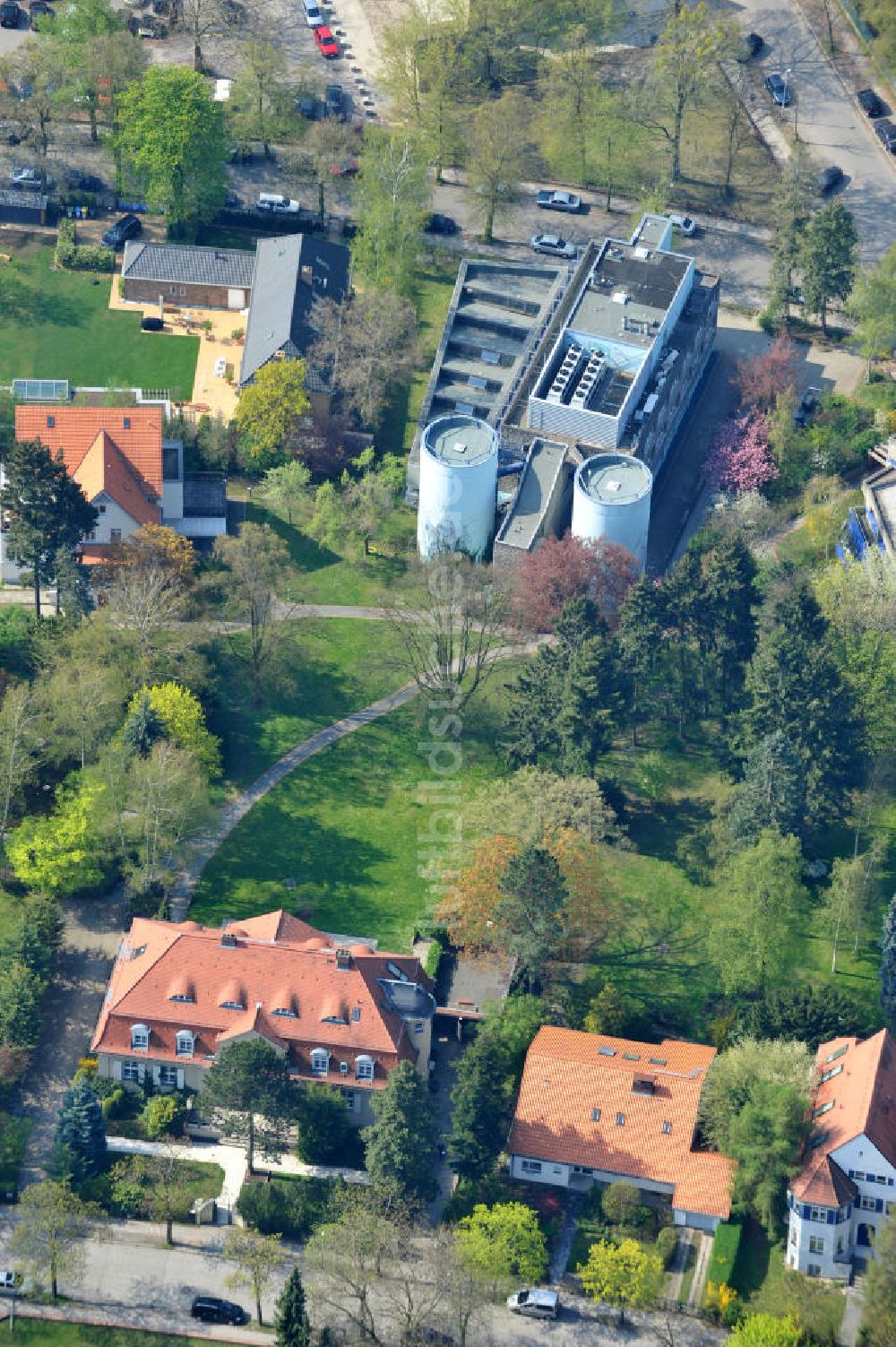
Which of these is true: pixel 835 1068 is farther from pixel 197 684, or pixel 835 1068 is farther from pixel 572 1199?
pixel 197 684

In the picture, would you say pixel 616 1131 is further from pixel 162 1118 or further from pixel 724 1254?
pixel 162 1118

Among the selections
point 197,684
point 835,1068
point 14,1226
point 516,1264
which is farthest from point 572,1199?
point 197,684

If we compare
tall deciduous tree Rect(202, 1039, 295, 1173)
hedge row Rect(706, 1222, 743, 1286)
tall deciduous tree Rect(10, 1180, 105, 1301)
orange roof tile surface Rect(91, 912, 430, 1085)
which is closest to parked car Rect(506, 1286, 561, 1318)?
hedge row Rect(706, 1222, 743, 1286)

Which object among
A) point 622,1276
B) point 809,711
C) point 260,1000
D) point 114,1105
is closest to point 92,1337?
point 114,1105

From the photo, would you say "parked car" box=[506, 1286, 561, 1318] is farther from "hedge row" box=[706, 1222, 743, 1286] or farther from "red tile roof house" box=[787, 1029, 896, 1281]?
"red tile roof house" box=[787, 1029, 896, 1281]

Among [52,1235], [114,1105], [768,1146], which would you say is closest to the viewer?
[52,1235]
